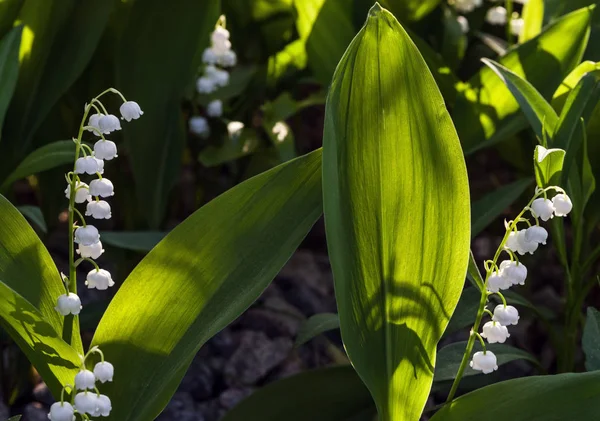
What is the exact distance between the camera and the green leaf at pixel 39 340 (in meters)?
1.05

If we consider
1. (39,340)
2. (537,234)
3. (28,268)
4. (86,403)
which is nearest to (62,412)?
(86,403)

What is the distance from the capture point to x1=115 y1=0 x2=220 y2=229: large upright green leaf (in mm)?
1825

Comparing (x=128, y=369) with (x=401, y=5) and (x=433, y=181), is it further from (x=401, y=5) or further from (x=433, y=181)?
(x=401, y=5)

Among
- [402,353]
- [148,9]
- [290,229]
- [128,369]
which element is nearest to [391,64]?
[290,229]

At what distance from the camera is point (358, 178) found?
1.11 metres

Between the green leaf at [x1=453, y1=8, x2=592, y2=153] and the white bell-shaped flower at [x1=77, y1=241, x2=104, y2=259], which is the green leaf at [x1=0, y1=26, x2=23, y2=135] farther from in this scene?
the green leaf at [x1=453, y1=8, x2=592, y2=153]

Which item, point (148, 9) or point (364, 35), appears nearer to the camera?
point (364, 35)

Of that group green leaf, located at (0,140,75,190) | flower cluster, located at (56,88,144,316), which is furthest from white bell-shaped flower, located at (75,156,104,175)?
green leaf, located at (0,140,75,190)

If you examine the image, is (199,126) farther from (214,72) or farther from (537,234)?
(537,234)

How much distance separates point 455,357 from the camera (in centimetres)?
138

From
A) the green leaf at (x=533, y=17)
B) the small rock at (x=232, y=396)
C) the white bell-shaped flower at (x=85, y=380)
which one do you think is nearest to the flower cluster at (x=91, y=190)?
the white bell-shaped flower at (x=85, y=380)

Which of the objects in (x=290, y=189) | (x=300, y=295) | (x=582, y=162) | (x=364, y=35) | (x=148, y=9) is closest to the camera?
(x=364, y=35)

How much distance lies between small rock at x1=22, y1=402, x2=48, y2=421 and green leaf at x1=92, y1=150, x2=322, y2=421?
2.11 ft

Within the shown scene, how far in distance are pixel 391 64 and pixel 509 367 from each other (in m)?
1.04
